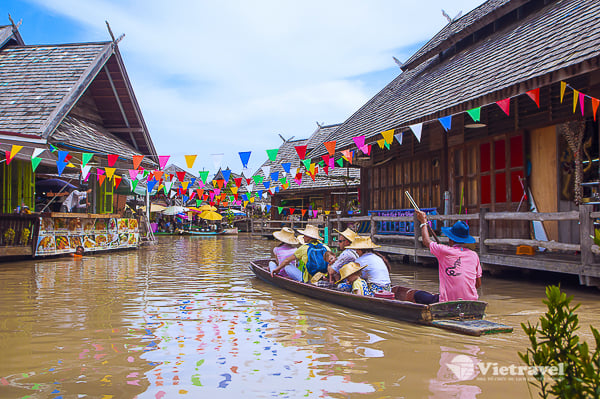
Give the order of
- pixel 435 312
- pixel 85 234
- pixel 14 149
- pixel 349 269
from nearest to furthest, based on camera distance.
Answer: pixel 435 312
pixel 349 269
pixel 14 149
pixel 85 234

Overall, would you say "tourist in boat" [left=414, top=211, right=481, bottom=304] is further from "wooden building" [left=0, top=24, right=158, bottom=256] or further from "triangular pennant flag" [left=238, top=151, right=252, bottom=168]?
"wooden building" [left=0, top=24, right=158, bottom=256]

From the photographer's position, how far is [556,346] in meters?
2.12

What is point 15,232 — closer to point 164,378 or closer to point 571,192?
point 164,378

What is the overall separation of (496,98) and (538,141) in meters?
1.59

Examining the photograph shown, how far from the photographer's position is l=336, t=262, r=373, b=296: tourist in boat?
7.30 m

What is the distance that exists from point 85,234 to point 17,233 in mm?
2822

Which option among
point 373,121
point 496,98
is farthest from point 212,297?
point 373,121

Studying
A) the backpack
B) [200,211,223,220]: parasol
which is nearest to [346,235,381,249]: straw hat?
the backpack

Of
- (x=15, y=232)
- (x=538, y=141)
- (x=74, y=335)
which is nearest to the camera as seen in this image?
(x=74, y=335)

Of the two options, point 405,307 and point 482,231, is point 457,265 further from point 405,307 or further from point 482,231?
point 482,231

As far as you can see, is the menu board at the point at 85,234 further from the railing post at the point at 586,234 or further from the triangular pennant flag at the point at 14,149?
the railing post at the point at 586,234

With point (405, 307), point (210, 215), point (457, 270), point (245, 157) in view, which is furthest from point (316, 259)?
point (210, 215)

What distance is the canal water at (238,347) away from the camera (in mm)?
4078

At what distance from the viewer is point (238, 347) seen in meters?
5.32
